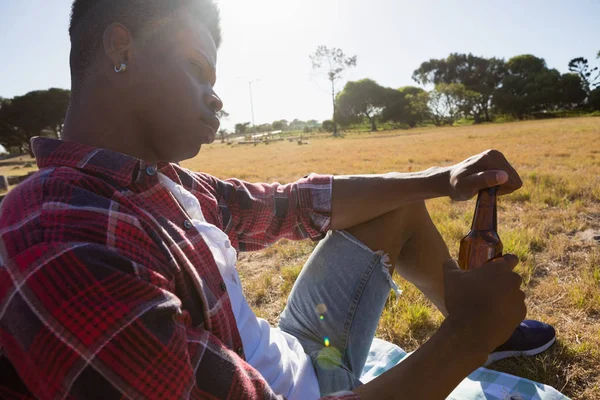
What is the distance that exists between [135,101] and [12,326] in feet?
2.25

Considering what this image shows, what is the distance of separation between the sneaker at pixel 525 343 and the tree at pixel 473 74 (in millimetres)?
46661

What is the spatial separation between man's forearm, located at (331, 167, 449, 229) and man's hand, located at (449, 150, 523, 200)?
0.10 m

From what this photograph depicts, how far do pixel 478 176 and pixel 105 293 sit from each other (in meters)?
1.37

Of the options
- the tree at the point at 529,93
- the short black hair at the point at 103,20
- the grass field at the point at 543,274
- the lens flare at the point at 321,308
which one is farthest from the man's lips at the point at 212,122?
the tree at the point at 529,93

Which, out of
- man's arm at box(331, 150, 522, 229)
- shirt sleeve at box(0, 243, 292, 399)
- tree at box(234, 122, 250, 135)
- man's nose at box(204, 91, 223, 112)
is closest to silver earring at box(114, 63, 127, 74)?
man's nose at box(204, 91, 223, 112)

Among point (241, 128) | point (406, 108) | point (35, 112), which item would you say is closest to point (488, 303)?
point (35, 112)

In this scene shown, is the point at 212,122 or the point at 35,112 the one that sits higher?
the point at 35,112

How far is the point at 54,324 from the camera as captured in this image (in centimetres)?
65

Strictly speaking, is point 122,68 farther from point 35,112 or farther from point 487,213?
point 35,112

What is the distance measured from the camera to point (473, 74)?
164ft

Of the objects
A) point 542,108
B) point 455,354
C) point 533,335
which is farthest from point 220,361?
point 542,108

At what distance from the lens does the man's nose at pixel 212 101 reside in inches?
46.8

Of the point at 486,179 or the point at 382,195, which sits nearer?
the point at 486,179

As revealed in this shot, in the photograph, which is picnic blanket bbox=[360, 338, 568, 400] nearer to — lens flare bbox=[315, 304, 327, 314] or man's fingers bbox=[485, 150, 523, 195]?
lens flare bbox=[315, 304, 327, 314]
